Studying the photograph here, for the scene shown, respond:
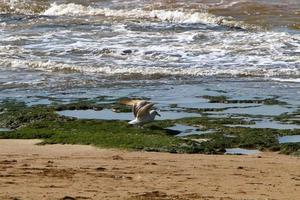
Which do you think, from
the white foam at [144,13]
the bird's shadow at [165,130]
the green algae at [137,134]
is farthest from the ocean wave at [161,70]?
the white foam at [144,13]

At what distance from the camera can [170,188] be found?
8633 millimetres

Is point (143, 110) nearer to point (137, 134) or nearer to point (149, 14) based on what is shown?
point (137, 134)

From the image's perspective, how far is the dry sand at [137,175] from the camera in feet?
27.0

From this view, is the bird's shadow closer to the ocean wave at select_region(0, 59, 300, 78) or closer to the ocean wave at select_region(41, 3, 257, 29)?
the ocean wave at select_region(0, 59, 300, 78)

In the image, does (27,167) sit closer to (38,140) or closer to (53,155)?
(53,155)

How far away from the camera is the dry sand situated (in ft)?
27.0

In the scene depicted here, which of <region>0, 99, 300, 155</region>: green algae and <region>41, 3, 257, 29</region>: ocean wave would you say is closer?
<region>0, 99, 300, 155</region>: green algae

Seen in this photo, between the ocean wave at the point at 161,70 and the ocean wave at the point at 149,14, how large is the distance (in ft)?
34.1

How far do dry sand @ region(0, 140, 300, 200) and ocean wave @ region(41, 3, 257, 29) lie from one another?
21887 millimetres

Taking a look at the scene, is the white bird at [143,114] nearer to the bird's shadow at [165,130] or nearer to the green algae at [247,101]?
the bird's shadow at [165,130]

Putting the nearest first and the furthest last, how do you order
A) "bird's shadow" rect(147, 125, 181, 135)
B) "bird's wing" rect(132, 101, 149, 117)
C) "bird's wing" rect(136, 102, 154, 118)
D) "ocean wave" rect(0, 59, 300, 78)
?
"bird's shadow" rect(147, 125, 181, 135) < "bird's wing" rect(136, 102, 154, 118) < "bird's wing" rect(132, 101, 149, 117) < "ocean wave" rect(0, 59, 300, 78)

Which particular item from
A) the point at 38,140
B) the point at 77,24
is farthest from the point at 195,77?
the point at 77,24

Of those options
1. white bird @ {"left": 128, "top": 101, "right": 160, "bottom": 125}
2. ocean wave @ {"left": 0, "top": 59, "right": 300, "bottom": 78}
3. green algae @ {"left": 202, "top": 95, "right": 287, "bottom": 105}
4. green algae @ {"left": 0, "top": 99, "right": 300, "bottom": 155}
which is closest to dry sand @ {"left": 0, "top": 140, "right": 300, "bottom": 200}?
green algae @ {"left": 0, "top": 99, "right": 300, "bottom": 155}

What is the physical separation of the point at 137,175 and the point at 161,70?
13.2 metres
